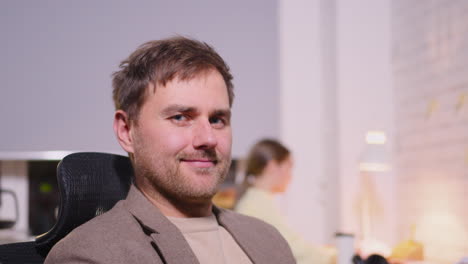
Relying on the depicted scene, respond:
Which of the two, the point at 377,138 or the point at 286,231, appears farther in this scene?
the point at 377,138

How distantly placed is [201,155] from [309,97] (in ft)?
9.13

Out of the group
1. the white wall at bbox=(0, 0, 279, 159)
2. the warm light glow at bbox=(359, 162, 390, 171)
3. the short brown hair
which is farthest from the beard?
the warm light glow at bbox=(359, 162, 390, 171)

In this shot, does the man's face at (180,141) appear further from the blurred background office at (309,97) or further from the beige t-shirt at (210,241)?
the blurred background office at (309,97)

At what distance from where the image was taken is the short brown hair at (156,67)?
4.28 ft

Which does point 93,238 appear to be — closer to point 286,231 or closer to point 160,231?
point 160,231

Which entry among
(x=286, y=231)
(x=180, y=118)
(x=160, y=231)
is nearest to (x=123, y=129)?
(x=180, y=118)

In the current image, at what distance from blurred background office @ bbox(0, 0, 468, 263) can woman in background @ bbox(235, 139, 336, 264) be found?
0.38m

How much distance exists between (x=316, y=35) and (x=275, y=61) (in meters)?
0.42

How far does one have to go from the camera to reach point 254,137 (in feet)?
12.3

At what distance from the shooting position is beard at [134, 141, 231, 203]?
1.28 meters

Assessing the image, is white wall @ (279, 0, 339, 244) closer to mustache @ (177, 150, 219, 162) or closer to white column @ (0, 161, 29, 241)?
white column @ (0, 161, 29, 241)

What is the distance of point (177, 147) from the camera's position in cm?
128

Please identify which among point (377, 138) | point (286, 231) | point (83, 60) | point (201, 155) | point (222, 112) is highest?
point (83, 60)

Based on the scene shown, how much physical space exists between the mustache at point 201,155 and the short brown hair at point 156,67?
0.52 ft
